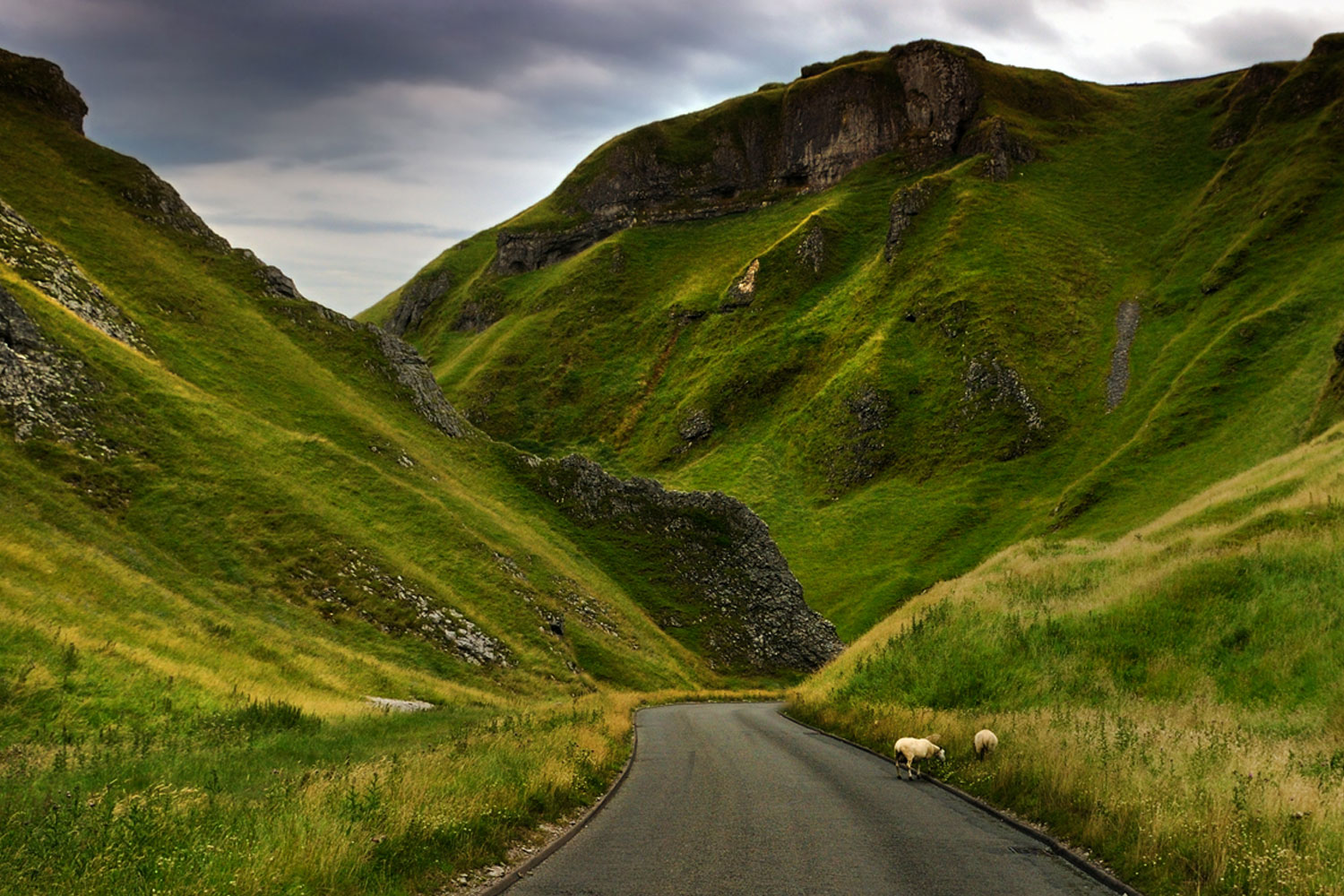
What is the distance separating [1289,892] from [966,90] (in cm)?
17831

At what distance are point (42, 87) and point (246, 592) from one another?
64.7 metres

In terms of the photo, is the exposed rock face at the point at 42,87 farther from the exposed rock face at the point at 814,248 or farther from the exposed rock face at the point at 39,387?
the exposed rock face at the point at 814,248

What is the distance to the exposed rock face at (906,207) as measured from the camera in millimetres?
127488

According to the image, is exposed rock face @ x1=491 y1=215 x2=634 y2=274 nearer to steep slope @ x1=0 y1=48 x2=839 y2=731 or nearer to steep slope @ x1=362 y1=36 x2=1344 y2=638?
steep slope @ x1=362 y1=36 x2=1344 y2=638

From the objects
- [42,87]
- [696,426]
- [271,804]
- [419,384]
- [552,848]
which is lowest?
[552,848]

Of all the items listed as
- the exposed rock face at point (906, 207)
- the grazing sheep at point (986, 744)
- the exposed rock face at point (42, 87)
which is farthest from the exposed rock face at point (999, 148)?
the grazing sheep at point (986, 744)

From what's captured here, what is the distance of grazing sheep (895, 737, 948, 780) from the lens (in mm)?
17562

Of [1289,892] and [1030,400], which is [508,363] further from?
[1289,892]

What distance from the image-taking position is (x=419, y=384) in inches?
2813

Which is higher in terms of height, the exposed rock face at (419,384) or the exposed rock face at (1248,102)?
the exposed rock face at (1248,102)

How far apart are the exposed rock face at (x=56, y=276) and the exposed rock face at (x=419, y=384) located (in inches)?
891

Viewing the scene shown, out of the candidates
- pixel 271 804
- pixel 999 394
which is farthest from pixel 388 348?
pixel 999 394

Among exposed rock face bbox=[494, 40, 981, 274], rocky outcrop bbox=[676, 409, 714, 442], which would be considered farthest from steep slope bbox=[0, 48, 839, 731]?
exposed rock face bbox=[494, 40, 981, 274]

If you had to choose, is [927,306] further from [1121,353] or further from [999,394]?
[1121,353]
